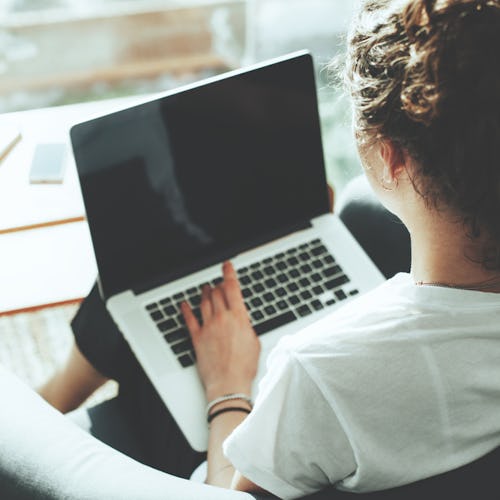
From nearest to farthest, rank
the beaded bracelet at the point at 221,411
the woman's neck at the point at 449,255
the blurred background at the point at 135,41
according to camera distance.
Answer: the woman's neck at the point at 449,255
the beaded bracelet at the point at 221,411
the blurred background at the point at 135,41

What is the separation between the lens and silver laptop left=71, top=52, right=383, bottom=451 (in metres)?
0.89

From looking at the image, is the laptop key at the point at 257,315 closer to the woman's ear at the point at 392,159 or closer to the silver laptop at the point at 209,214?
the silver laptop at the point at 209,214

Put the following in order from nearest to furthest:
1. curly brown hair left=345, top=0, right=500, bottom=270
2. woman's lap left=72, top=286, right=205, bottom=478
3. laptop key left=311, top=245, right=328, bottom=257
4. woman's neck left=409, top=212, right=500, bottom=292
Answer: curly brown hair left=345, top=0, right=500, bottom=270 → woman's neck left=409, top=212, right=500, bottom=292 → woman's lap left=72, top=286, right=205, bottom=478 → laptop key left=311, top=245, right=328, bottom=257

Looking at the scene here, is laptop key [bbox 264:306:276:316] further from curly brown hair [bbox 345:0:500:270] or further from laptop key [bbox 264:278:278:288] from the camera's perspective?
curly brown hair [bbox 345:0:500:270]

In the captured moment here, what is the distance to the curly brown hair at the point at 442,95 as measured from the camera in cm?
52

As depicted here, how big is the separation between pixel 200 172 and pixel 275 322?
26 cm

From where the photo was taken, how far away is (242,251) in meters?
1.06

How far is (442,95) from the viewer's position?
1.72 feet

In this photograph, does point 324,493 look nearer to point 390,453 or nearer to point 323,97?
point 390,453

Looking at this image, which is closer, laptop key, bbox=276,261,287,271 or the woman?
the woman

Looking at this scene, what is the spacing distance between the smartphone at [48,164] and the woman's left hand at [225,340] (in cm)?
33

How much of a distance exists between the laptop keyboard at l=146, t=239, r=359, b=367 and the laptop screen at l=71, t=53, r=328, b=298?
44mm

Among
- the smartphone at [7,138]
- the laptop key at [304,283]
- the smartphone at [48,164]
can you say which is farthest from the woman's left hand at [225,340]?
the smartphone at [7,138]

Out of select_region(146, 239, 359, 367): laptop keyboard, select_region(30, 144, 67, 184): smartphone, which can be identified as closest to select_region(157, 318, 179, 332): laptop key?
select_region(146, 239, 359, 367): laptop keyboard
